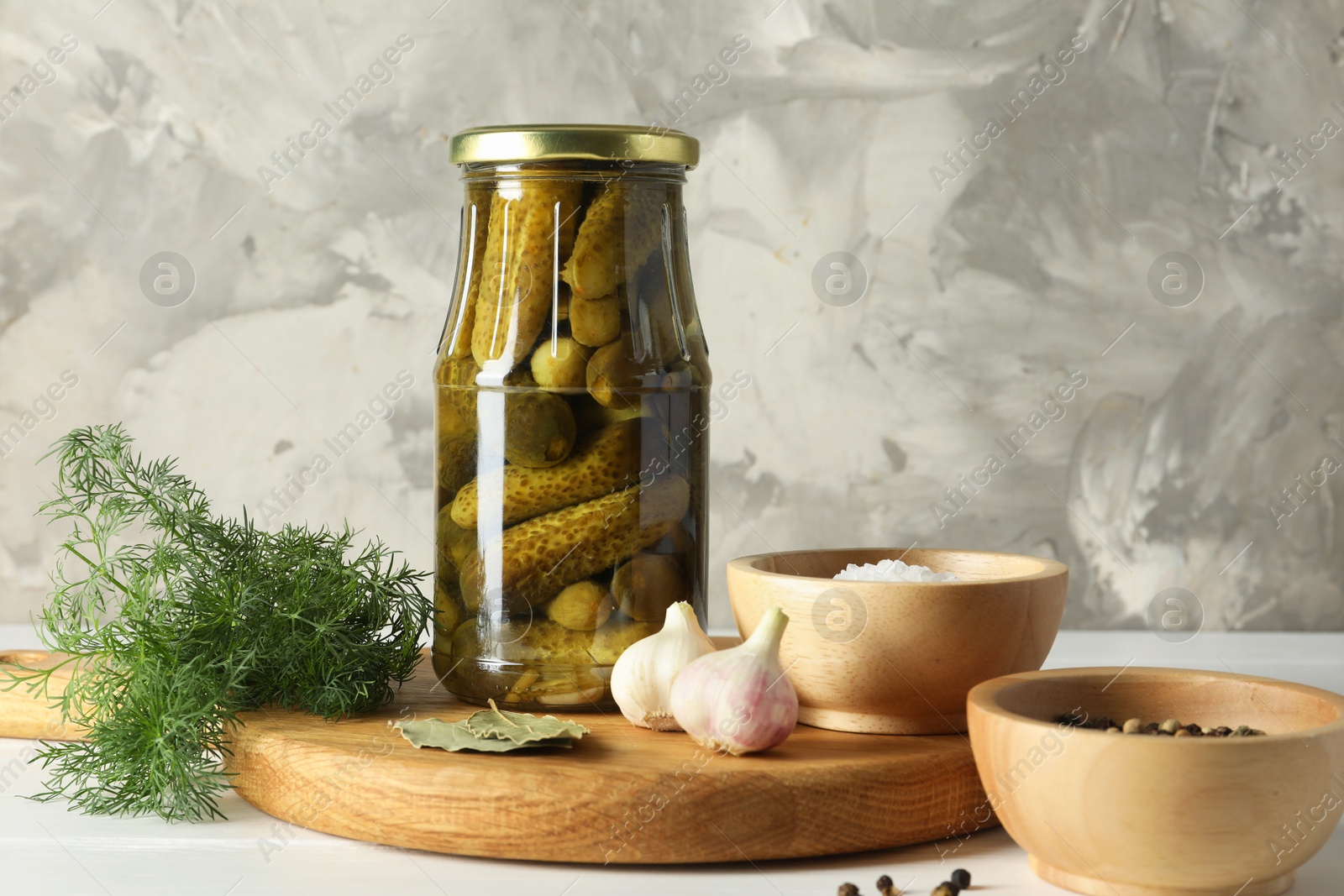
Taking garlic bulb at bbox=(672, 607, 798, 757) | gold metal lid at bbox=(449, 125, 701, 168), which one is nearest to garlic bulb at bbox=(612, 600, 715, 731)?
garlic bulb at bbox=(672, 607, 798, 757)

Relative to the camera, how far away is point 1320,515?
144cm

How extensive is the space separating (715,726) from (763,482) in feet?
2.32

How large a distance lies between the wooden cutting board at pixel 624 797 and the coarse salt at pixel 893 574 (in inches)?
3.8

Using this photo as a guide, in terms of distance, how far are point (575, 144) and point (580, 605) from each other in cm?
29

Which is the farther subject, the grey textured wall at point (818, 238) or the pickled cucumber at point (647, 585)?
the grey textured wall at point (818, 238)

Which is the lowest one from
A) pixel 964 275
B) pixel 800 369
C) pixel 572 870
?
pixel 572 870

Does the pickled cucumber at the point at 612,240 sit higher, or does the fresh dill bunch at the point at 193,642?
the pickled cucumber at the point at 612,240

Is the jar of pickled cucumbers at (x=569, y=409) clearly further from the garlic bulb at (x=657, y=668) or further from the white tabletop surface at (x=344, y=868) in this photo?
the white tabletop surface at (x=344, y=868)

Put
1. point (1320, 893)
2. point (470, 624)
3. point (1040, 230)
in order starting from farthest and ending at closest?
point (1040, 230), point (470, 624), point (1320, 893)

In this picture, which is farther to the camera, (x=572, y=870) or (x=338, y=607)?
(x=338, y=607)

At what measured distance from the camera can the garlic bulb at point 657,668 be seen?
0.79 metres

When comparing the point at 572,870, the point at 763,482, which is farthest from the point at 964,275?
the point at 572,870

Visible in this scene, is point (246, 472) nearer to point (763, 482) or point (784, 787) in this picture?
point (763, 482)

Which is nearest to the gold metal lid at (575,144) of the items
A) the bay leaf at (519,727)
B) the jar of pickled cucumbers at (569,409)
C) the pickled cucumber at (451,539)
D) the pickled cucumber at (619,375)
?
the jar of pickled cucumbers at (569,409)
